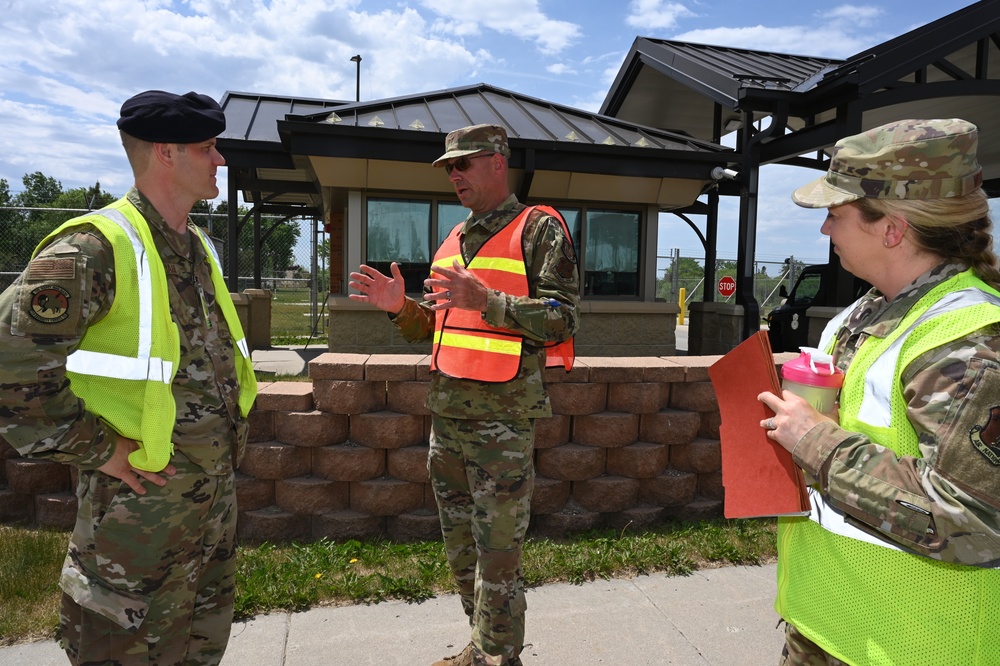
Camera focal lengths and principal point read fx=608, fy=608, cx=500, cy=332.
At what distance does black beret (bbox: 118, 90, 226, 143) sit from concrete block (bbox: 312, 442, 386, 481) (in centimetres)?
228

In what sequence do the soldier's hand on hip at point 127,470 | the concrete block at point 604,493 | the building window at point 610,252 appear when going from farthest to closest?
the building window at point 610,252 → the concrete block at point 604,493 → the soldier's hand on hip at point 127,470

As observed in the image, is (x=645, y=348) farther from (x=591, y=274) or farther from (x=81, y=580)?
(x=81, y=580)

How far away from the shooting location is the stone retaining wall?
148 inches

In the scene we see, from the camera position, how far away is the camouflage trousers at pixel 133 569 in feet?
5.68

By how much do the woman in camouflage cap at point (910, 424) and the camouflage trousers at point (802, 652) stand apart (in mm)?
57

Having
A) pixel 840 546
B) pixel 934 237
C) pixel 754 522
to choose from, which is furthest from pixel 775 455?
pixel 754 522

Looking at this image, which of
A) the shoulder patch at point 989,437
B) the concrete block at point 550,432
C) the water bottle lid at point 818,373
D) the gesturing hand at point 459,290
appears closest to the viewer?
the shoulder patch at point 989,437

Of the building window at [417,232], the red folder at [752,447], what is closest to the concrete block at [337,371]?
the red folder at [752,447]

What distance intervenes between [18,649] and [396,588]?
5.48 ft

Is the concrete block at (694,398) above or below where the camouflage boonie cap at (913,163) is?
below

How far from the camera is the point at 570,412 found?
4012mm

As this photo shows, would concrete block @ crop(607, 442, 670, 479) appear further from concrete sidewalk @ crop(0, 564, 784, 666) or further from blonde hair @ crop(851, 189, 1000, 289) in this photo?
blonde hair @ crop(851, 189, 1000, 289)

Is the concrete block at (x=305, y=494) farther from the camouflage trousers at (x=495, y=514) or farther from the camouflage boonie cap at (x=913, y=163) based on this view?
the camouflage boonie cap at (x=913, y=163)

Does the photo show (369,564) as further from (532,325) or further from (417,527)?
(532,325)
